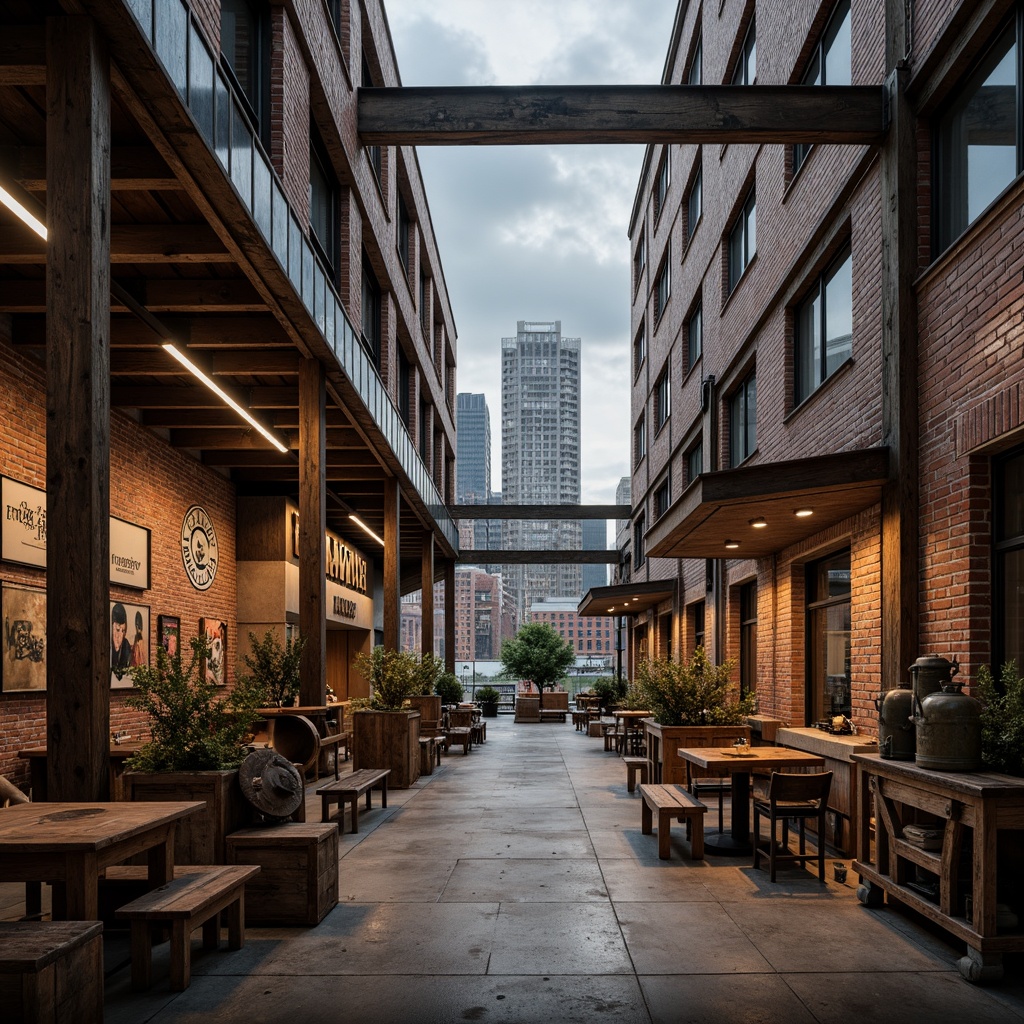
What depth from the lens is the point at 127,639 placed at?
572 inches

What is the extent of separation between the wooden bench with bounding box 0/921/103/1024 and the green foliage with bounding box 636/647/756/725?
9.24m

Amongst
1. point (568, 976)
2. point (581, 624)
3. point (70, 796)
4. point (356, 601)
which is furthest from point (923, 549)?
point (581, 624)

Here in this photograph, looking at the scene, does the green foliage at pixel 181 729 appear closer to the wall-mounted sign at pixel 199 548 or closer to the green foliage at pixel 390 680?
the green foliage at pixel 390 680

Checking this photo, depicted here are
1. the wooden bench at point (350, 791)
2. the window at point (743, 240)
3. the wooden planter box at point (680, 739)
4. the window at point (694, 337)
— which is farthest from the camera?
the window at point (694, 337)

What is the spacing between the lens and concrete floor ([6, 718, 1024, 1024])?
17.5 ft

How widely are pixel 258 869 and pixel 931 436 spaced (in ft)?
20.4

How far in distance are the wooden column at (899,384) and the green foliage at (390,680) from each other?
7937 millimetres

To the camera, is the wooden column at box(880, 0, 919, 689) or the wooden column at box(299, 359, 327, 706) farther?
the wooden column at box(299, 359, 327, 706)

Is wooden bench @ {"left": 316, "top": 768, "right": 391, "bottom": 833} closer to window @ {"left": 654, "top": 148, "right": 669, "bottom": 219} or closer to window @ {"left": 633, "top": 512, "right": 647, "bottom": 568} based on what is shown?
window @ {"left": 654, "top": 148, "right": 669, "bottom": 219}

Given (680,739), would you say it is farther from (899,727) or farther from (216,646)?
(216,646)

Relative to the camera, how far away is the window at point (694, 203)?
21.1 m

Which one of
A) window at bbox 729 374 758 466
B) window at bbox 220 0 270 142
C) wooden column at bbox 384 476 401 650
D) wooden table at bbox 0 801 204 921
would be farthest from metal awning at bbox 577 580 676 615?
wooden table at bbox 0 801 204 921

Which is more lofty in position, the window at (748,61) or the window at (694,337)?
the window at (748,61)

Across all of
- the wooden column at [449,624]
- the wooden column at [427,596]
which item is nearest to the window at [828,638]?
the wooden column at [427,596]
